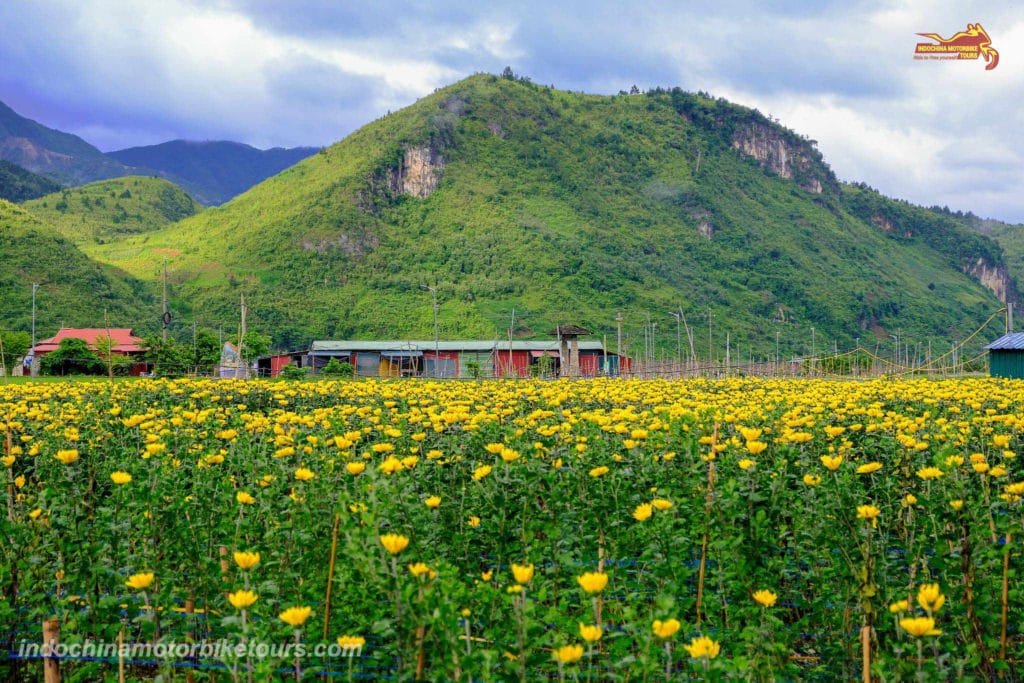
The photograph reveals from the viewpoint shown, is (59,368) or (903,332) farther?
(903,332)

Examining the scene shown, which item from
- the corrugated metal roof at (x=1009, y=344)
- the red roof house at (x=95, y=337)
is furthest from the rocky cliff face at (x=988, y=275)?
the red roof house at (x=95, y=337)

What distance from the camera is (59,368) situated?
129 feet

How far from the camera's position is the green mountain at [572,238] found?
9400 centimetres

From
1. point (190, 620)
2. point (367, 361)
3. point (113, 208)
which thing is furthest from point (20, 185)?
point (190, 620)

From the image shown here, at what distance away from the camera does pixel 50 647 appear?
4.10 meters

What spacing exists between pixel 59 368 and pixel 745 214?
12540 cm

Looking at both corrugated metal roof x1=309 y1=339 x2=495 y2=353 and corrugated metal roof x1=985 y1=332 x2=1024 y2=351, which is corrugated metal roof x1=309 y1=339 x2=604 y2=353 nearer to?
corrugated metal roof x1=309 y1=339 x2=495 y2=353

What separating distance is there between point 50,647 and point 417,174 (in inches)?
5212

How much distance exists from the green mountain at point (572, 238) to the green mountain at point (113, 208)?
11933 millimetres

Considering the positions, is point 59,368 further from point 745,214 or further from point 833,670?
point 745,214

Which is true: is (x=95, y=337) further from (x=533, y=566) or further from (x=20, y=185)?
(x=20, y=185)

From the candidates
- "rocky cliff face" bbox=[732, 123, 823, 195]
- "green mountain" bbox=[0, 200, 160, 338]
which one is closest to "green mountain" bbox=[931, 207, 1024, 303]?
"rocky cliff face" bbox=[732, 123, 823, 195]

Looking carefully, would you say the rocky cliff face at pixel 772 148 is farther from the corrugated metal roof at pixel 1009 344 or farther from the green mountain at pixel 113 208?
the corrugated metal roof at pixel 1009 344

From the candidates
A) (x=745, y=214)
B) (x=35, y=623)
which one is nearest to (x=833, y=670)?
(x=35, y=623)
